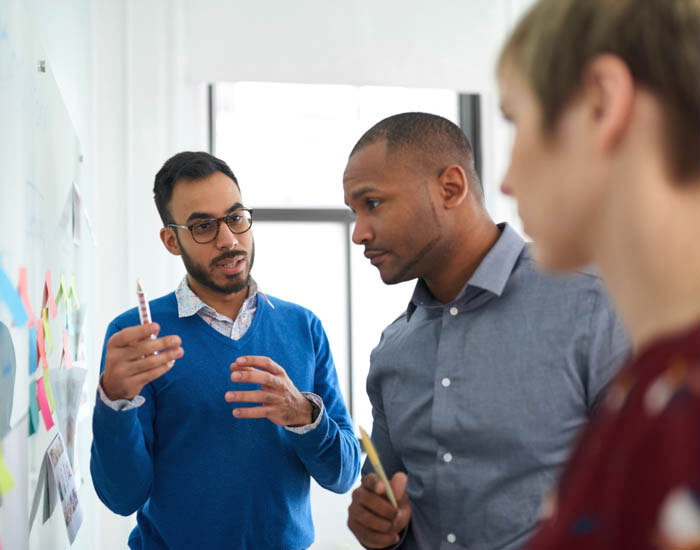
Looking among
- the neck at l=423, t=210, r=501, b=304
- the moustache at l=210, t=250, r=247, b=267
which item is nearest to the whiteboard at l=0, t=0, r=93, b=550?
the moustache at l=210, t=250, r=247, b=267

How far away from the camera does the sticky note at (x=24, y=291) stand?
1103 mm

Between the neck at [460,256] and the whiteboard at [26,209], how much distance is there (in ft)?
2.56

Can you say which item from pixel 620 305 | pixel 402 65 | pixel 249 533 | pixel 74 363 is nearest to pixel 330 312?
pixel 402 65

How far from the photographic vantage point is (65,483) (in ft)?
5.30

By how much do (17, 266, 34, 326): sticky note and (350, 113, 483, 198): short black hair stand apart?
2.36 ft

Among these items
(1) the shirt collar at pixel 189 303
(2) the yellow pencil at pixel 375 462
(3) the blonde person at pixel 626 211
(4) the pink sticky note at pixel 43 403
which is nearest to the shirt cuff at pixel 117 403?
(4) the pink sticky note at pixel 43 403

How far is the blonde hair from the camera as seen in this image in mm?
441

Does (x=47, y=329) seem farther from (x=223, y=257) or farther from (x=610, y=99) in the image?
(x=610, y=99)

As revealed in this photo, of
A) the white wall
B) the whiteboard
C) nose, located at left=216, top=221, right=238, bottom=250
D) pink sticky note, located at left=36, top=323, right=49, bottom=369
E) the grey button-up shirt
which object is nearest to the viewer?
the whiteboard

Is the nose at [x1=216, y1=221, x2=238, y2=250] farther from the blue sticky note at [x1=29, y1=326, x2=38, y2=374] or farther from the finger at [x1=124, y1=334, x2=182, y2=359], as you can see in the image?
the blue sticky note at [x1=29, y1=326, x2=38, y2=374]

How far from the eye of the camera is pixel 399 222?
1.38m

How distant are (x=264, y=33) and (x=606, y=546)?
3040 mm

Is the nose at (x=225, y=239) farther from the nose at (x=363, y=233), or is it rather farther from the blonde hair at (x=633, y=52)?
the blonde hair at (x=633, y=52)

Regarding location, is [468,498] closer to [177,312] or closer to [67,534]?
[177,312]
